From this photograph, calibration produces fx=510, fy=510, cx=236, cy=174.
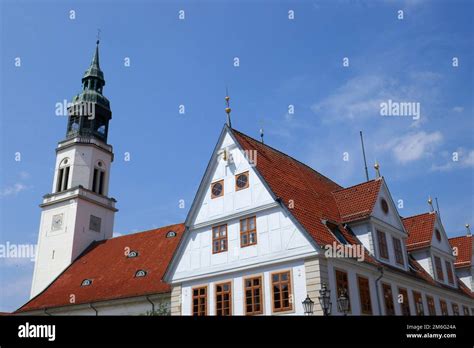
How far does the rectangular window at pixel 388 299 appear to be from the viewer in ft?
83.7

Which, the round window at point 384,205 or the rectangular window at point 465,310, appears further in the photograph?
the rectangular window at point 465,310

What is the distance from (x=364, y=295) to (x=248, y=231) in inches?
248

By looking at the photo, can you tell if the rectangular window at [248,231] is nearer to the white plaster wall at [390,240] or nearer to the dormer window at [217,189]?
the dormer window at [217,189]

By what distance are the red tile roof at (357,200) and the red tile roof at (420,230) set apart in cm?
711

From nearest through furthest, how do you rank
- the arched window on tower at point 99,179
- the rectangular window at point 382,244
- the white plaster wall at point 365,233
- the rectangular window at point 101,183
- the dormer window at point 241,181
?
the dormer window at point 241,181 → the white plaster wall at point 365,233 → the rectangular window at point 382,244 → the arched window on tower at point 99,179 → the rectangular window at point 101,183

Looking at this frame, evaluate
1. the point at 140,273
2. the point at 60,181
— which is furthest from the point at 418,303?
the point at 60,181

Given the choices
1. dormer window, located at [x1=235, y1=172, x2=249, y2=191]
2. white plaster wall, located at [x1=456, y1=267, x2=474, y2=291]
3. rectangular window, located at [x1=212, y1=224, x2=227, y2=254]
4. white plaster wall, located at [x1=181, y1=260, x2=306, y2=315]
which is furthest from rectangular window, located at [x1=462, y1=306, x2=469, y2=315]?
dormer window, located at [x1=235, y1=172, x2=249, y2=191]

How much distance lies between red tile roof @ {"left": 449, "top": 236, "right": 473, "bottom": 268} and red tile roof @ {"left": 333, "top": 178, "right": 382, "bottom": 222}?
1463cm

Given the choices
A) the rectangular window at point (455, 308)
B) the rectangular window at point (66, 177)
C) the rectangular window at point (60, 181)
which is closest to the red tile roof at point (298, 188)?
the rectangular window at point (455, 308)

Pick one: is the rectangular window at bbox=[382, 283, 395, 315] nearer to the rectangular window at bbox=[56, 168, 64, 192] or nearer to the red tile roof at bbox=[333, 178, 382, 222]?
the red tile roof at bbox=[333, 178, 382, 222]

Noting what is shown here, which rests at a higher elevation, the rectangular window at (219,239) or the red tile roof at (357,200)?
the red tile roof at (357,200)

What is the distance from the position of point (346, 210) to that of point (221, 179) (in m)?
7.32
